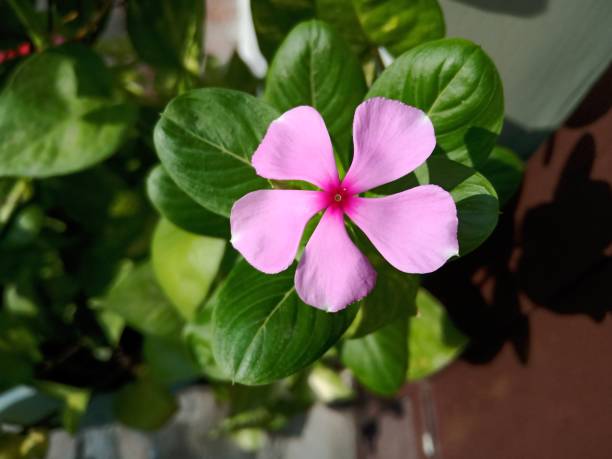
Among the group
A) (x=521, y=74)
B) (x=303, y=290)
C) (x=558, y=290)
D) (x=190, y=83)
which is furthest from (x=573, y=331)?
(x=190, y=83)

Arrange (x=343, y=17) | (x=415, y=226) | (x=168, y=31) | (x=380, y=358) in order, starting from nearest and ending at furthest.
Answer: (x=415, y=226), (x=343, y=17), (x=380, y=358), (x=168, y=31)

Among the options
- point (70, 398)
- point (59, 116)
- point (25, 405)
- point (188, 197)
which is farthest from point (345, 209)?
point (25, 405)

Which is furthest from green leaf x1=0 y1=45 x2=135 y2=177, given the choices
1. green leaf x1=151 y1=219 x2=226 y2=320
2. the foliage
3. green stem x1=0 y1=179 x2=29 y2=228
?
green stem x1=0 y1=179 x2=29 y2=228

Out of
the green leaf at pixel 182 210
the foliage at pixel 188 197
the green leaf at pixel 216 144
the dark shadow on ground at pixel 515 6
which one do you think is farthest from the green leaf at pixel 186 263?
the dark shadow on ground at pixel 515 6

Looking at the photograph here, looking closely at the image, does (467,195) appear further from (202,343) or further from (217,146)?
(202,343)

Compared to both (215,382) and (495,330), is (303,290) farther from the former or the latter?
(215,382)

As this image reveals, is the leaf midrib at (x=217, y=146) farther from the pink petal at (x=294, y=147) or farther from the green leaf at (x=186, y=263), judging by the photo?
the green leaf at (x=186, y=263)

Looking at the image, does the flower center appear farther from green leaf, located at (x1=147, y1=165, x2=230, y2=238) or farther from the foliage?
green leaf, located at (x1=147, y1=165, x2=230, y2=238)
